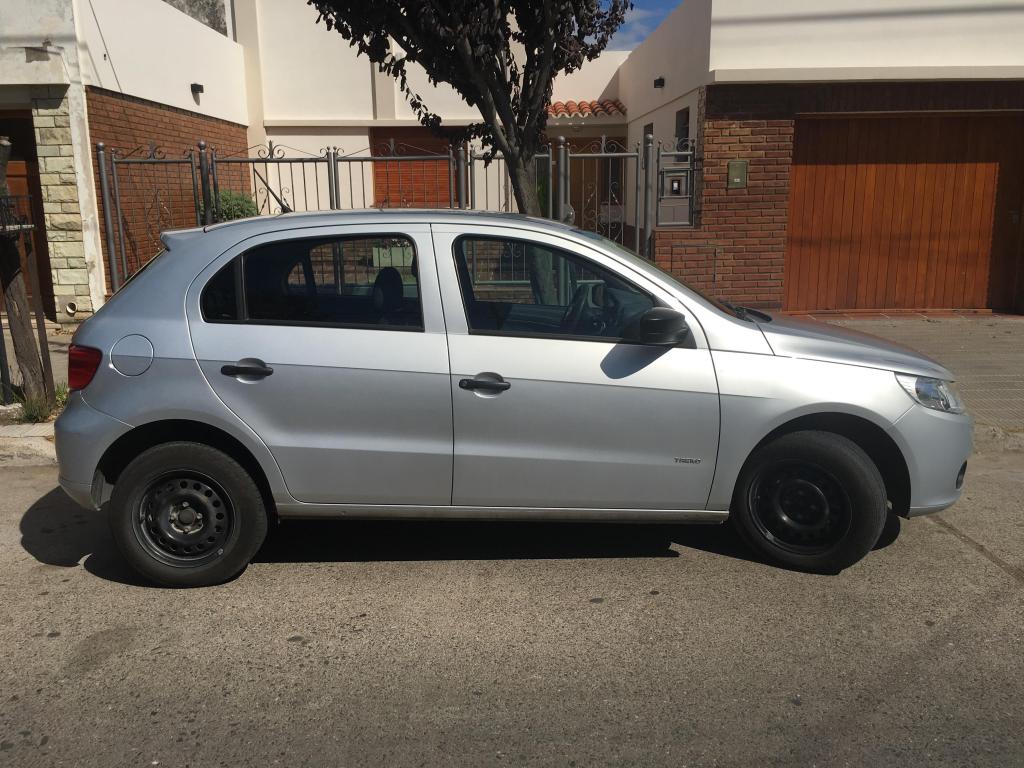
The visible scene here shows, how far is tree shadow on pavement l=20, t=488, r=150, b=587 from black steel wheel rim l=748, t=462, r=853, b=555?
3.05 meters

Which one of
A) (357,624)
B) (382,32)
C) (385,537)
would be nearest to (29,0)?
(382,32)

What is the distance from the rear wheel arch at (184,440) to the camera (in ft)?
14.2

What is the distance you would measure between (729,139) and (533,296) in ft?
24.9

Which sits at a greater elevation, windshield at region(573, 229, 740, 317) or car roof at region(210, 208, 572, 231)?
car roof at region(210, 208, 572, 231)

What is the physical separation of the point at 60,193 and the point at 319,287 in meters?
8.05

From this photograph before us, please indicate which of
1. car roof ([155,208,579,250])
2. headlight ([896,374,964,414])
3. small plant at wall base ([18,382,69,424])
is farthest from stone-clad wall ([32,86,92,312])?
headlight ([896,374,964,414])

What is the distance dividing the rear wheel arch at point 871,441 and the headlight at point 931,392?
0.24 metres

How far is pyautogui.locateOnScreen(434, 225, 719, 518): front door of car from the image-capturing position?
167 inches

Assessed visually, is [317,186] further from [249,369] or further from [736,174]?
[249,369]

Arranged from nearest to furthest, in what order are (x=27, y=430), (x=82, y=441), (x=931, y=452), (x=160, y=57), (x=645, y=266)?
1. (x=82, y=441)
2. (x=931, y=452)
3. (x=645, y=266)
4. (x=27, y=430)
5. (x=160, y=57)

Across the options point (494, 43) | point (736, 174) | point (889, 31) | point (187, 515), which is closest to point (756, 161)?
point (736, 174)

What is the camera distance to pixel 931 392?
4.47 meters

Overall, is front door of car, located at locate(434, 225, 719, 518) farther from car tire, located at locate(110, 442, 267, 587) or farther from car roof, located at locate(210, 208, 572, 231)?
car tire, located at locate(110, 442, 267, 587)

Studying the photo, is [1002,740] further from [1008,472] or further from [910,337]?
[910,337]
